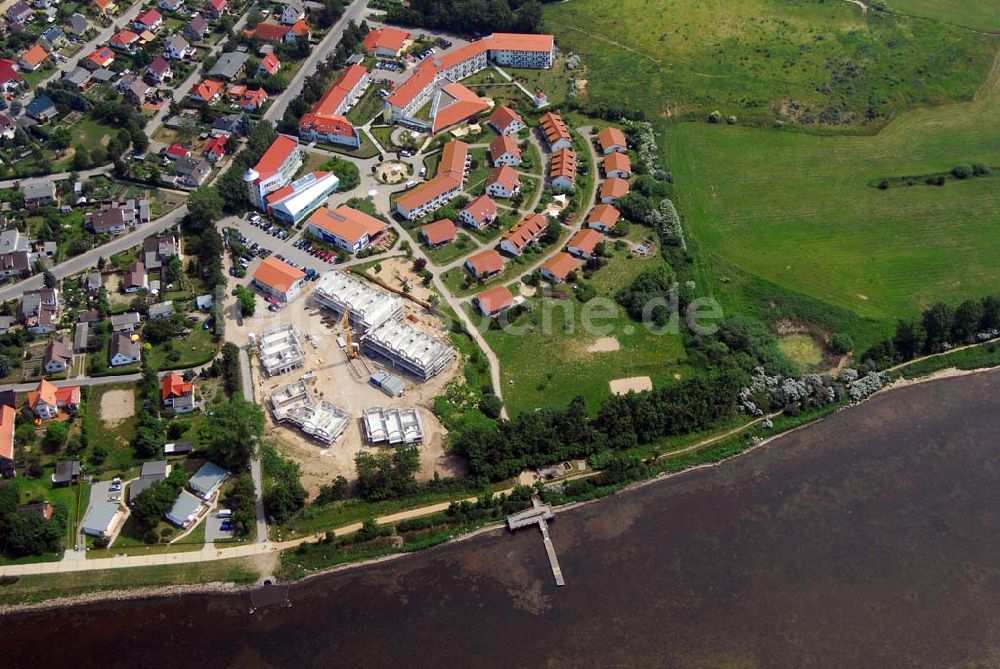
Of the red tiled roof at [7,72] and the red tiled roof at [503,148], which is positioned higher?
the red tiled roof at [503,148]

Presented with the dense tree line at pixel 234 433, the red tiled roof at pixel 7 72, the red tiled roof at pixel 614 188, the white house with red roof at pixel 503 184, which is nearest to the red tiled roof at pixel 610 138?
the red tiled roof at pixel 614 188

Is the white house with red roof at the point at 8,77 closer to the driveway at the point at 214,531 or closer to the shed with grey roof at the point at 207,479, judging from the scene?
the shed with grey roof at the point at 207,479

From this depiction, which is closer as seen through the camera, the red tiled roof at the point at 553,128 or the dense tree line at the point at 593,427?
the dense tree line at the point at 593,427

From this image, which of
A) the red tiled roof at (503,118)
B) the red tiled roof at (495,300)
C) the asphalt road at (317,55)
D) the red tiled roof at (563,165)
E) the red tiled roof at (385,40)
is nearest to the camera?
the red tiled roof at (495,300)

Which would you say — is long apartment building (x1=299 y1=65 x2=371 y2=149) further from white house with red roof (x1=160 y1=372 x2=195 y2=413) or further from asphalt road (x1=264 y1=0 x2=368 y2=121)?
white house with red roof (x1=160 y1=372 x2=195 y2=413)

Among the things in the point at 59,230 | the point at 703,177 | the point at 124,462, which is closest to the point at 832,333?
the point at 703,177

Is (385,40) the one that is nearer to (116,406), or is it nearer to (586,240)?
(586,240)

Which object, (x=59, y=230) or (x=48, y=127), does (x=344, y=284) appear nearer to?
(x=59, y=230)
